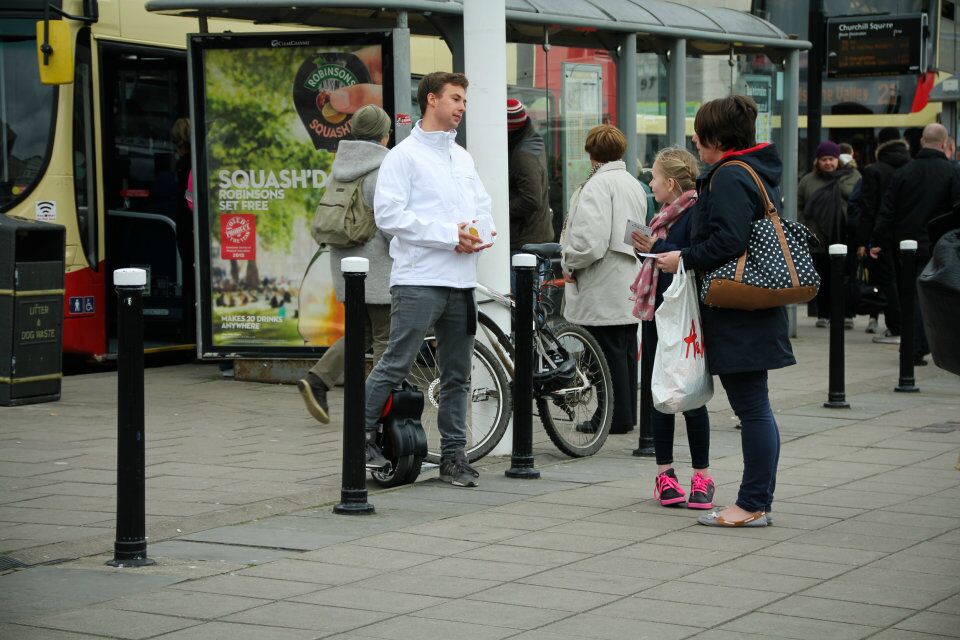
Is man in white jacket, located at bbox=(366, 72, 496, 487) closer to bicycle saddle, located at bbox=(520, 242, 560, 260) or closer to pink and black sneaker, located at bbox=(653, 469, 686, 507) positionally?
pink and black sneaker, located at bbox=(653, 469, 686, 507)

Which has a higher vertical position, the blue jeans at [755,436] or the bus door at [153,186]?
the bus door at [153,186]

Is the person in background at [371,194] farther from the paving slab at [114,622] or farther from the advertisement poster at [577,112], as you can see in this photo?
the paving slab at [114,622]

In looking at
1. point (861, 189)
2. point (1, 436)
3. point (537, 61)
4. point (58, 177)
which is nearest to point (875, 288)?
point (861, 189)

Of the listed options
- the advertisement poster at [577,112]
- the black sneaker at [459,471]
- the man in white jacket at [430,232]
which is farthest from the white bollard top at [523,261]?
the advertisement poster at [577,112]

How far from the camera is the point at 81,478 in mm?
7332

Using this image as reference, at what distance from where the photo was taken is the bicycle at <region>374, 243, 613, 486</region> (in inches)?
304

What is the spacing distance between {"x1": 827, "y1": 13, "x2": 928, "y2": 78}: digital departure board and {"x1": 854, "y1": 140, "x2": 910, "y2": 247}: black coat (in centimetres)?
325

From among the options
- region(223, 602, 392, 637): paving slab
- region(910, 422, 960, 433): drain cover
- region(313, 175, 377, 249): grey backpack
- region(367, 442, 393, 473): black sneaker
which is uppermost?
region(313, 175, 377, 249): grey backpack

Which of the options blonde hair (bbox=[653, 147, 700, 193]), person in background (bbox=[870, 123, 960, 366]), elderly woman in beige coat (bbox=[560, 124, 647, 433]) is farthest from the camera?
person in background (bbox=[870, 123, 960, 366])

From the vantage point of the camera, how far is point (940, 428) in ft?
30.1

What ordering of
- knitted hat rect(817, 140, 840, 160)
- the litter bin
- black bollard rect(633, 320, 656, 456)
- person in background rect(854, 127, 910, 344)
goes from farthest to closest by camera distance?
knitted hat rect(817, 140, 840, 160) < person in background rect(854, 127, 910, 344) < the litter bin < black bollard rect(633, 320, 656, 456)

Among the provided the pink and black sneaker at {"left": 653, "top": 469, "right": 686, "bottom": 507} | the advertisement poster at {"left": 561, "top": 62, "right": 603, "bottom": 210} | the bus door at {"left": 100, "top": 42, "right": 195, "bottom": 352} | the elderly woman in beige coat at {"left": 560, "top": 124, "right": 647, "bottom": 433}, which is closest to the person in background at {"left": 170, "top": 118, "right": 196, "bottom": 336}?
the bus door at {"left": 100, "top": 42, "right": 195, "bottom": 352}

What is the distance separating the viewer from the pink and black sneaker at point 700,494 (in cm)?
666

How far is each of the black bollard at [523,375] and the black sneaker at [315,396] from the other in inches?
71.0
